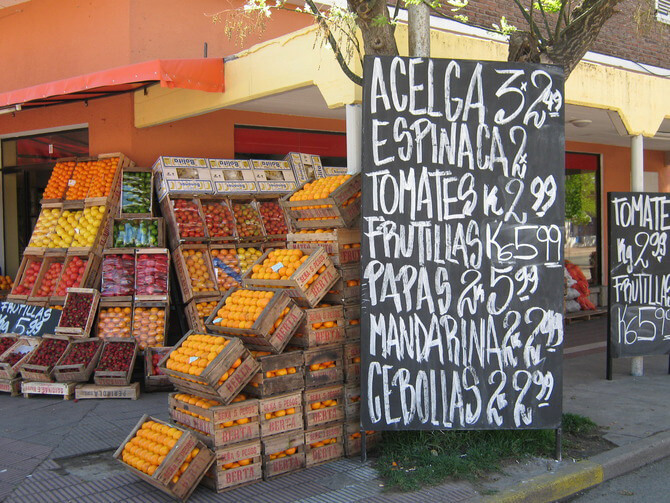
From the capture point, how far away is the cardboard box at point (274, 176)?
962 centimetres

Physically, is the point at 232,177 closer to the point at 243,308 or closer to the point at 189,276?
the point at 189,276

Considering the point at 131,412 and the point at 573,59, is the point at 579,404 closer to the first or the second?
the point at 573,59

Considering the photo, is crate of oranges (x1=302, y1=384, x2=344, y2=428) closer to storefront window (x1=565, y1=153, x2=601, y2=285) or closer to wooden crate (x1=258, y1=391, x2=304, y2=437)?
wooden crate (x1=258, y1=391, x2=304, y2=437)

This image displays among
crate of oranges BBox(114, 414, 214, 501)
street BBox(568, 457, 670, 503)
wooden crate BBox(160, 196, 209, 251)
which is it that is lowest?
street BBox(568, 457, 670, 503)

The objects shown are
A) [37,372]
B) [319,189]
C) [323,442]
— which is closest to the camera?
[323,442]

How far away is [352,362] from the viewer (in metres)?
5.54

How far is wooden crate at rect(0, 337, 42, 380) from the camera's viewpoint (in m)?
7.72

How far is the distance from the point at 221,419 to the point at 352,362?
4.26 ft

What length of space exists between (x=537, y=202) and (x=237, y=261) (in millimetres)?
4818

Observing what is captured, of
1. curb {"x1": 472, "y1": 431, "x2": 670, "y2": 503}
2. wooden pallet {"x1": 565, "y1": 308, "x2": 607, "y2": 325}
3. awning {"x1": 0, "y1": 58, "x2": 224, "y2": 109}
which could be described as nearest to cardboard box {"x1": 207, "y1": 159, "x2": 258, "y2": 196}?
awning {"x1": 0, "y1": 58, "x2": 224, "y2": 109}

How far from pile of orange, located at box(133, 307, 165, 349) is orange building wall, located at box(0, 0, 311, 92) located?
3818mm

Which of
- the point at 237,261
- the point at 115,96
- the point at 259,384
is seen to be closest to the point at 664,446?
the point at 259,384

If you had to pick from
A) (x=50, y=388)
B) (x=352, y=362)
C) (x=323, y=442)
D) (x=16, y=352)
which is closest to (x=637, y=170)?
(x=352, y=362)

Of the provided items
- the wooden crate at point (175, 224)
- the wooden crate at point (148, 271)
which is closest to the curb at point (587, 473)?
the wooden crate at point (148, 271)
